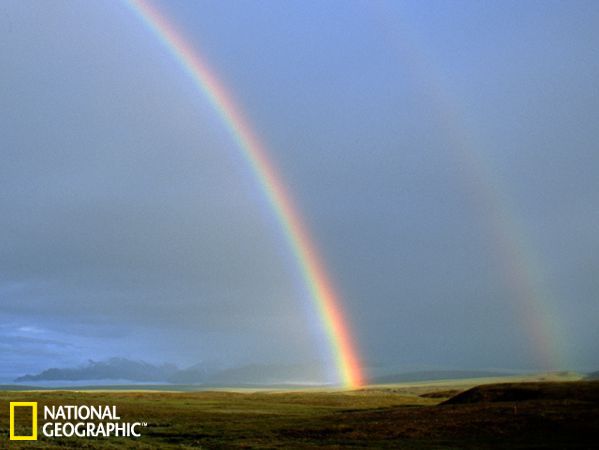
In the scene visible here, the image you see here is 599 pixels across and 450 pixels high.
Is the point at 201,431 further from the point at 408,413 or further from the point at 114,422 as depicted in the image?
the point at 408,413

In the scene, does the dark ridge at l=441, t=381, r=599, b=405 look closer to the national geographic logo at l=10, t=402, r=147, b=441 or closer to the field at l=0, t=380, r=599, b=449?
the field at l=0, t=380, r=599, b=449

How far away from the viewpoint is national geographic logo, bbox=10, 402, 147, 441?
55197mm

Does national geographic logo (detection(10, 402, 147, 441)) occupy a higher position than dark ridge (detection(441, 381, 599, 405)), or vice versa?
national geographic logo (detection(10, 402, 147, 441))

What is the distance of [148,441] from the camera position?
51.5m

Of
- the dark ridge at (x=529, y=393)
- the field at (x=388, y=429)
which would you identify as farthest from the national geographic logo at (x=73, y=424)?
the dark ridge at (x=529, y=393)

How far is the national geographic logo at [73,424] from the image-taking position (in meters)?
55.2


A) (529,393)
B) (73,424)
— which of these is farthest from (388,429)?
(529,393)

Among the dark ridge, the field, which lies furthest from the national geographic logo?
the dark ridge

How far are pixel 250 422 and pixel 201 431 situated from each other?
37.7ft

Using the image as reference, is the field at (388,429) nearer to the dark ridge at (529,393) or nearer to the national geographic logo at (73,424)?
the dark ridge at (529,393)

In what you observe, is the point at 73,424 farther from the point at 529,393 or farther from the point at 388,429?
the point at 529,393

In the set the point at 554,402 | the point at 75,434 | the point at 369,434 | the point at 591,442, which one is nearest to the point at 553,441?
the point at 591,442

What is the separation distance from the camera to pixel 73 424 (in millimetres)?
64812

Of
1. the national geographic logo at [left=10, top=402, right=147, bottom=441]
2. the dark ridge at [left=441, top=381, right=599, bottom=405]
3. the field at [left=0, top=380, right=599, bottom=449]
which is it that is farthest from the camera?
the dark ridge at [left=441, top=381, right=599, bottom=405]
